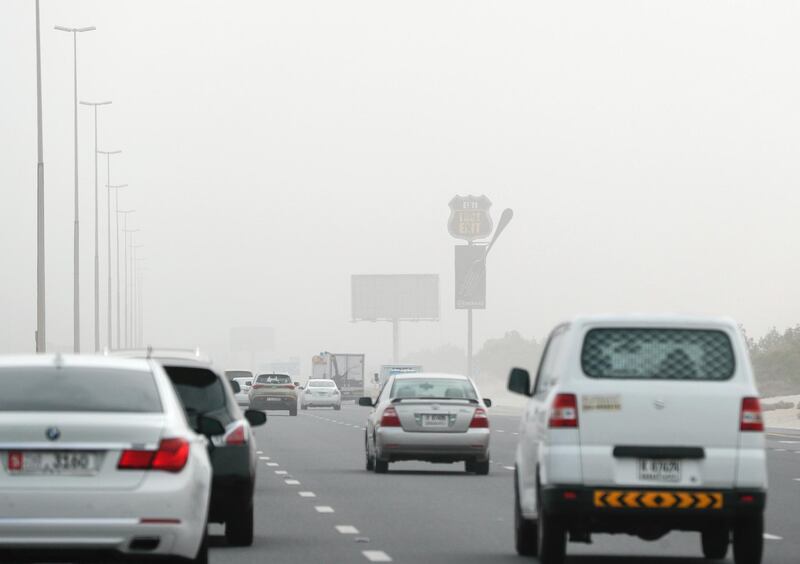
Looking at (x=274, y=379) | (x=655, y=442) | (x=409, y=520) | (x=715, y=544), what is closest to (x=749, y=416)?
(x=655, y=442)

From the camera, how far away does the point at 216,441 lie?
16.4 m

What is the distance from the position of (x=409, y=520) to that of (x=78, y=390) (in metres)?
8.00

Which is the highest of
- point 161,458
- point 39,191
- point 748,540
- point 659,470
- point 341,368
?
point 39,191

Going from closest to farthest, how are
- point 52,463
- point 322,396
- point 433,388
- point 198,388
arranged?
1. point 52,463
2. point 198,388
3. point 433,388
4. point 322,396

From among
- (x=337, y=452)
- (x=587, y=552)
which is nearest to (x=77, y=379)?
(x=587, y=552)

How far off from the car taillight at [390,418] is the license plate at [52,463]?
56.9 feet

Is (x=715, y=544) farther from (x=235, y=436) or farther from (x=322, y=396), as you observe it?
(x=322, y=396)

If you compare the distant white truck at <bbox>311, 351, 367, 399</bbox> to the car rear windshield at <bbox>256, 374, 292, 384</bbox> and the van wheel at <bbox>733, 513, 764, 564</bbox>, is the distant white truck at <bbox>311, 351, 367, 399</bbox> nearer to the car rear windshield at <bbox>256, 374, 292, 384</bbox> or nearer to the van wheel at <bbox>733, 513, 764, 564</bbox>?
the car rear windshield at <bbox>256, 374, 292, 384</bbox>

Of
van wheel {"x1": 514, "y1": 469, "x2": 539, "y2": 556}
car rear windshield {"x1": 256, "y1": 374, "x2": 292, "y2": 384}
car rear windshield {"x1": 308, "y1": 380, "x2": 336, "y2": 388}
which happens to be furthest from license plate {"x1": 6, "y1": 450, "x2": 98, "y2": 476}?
car rear windshield {"x1": 308, "y1": 380, "x2": 336, "y2": 388}

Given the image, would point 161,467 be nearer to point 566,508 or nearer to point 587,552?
point 566,508

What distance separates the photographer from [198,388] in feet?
54.9

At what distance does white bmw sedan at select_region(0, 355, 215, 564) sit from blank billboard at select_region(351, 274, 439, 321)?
541 feet

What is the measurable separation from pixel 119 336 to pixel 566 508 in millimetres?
118929

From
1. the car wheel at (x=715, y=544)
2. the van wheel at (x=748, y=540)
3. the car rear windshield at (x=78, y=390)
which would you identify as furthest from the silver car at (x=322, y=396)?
the car rear windshield at (x=78, y=390)
